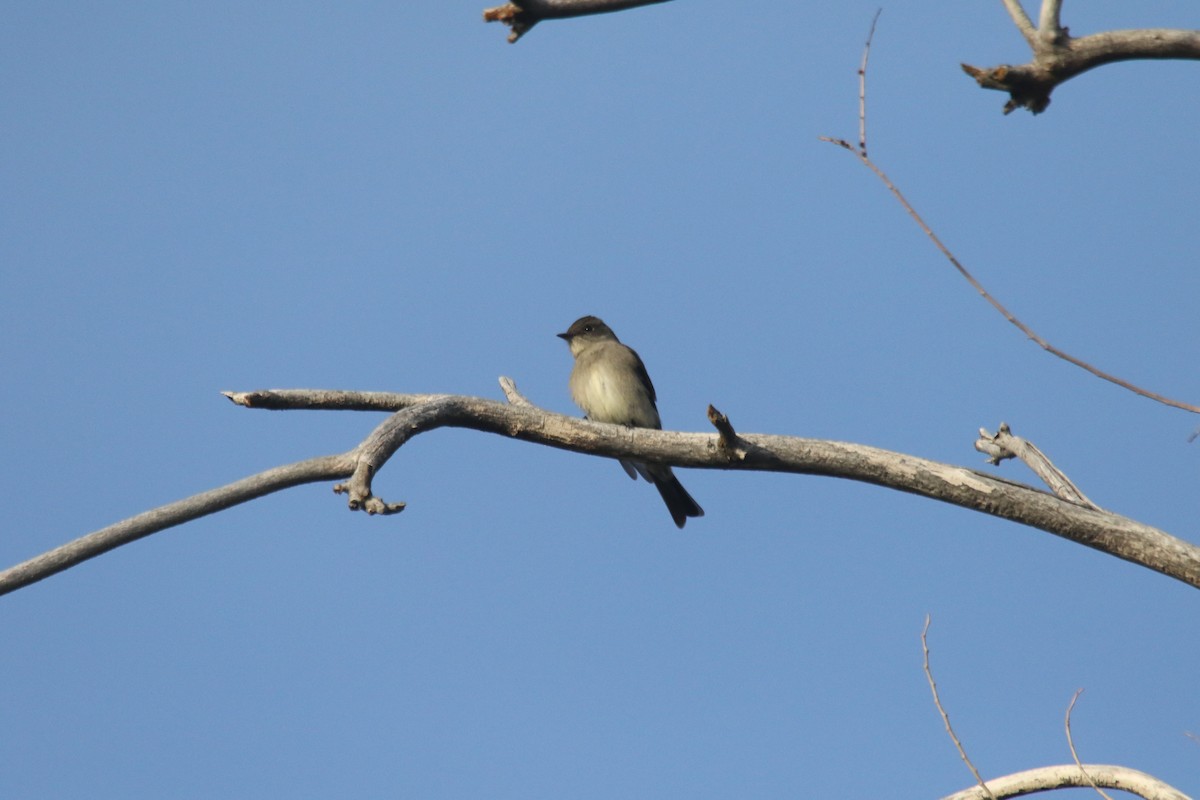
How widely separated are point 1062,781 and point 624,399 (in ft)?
17.8

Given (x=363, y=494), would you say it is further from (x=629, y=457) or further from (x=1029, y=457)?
(x=1029, y=457)

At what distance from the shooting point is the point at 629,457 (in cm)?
576

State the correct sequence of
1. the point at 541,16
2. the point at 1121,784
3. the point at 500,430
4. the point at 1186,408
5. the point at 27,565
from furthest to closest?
the point at 500,430
the point at 1121,784
the point at 27,565
the point at 541,16
the point at 1186,408

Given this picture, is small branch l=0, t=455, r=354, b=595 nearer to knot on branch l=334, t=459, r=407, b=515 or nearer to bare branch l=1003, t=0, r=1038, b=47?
knot on branch l=334, t=459, r=407, b=515

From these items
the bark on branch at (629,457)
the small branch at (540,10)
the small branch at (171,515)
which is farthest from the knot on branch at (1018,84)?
the small branch at (171,515)

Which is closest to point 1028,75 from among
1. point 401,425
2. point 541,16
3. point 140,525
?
point 541,16

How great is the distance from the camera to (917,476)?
16.8 feet

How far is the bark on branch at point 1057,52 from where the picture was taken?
3.14 meters

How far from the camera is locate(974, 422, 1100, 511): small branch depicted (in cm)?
548

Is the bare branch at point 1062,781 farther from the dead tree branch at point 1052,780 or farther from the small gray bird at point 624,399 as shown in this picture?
the small gray bird at point 624,399

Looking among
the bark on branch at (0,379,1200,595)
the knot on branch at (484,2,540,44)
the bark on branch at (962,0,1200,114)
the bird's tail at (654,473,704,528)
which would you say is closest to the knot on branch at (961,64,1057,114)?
the bark on branch at (962,0,1200,114)

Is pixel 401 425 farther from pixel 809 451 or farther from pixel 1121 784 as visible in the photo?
pixel 1121 784

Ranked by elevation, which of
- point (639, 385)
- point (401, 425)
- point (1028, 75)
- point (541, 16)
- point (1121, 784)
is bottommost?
point (1121, 784)

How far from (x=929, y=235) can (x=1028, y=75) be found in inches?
21.5
